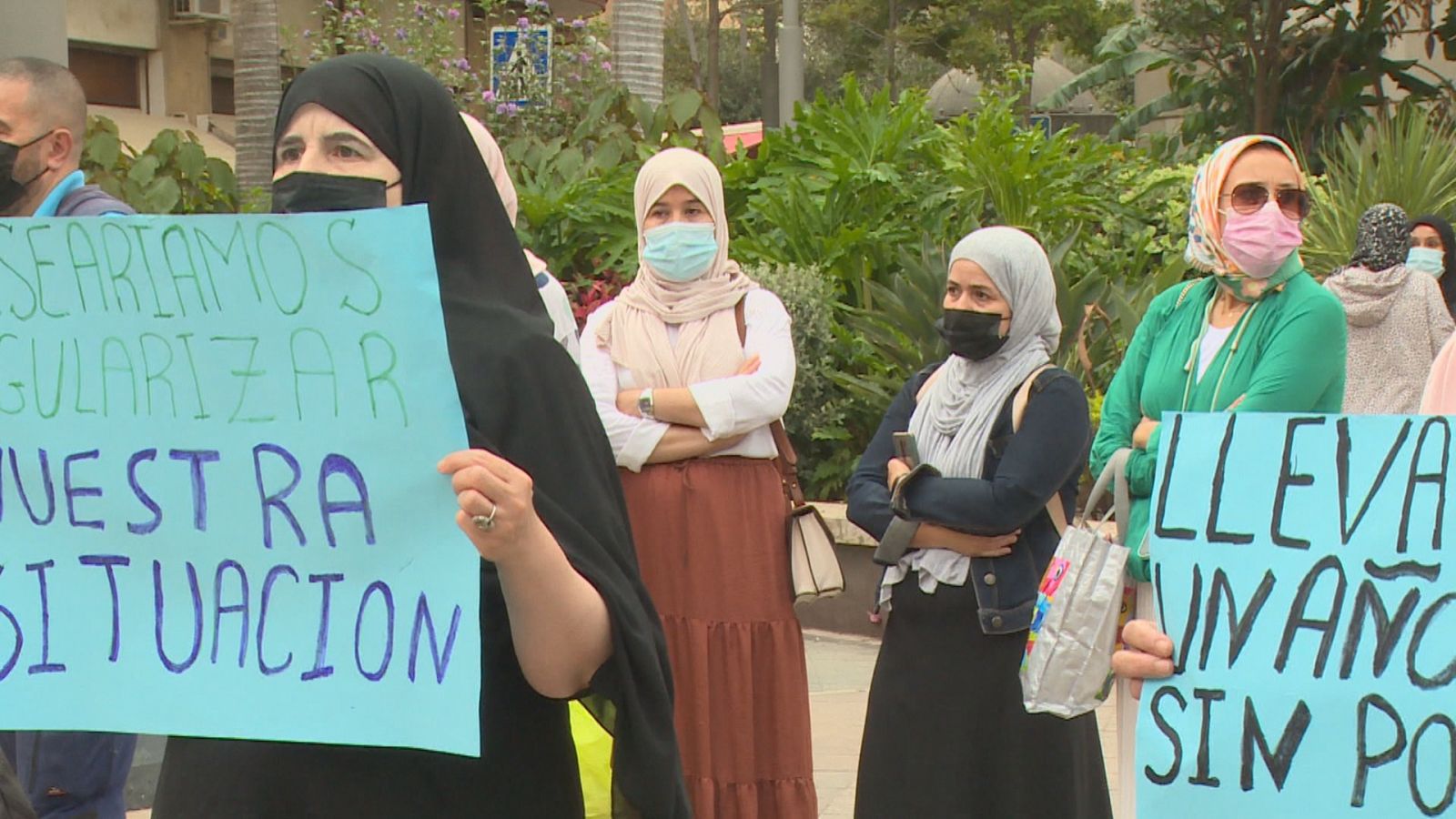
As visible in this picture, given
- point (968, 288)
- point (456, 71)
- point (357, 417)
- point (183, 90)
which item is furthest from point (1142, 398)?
point (183, 90)

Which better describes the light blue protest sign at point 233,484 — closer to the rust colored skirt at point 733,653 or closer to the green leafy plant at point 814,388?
the rust colored skirt at point 733,653

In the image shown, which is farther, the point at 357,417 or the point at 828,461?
the point at 828,461

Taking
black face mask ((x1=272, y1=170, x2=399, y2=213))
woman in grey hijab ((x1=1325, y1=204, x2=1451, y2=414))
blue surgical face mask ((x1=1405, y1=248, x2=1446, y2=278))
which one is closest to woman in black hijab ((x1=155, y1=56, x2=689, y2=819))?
black face mask ((x1=272, y1=170, x2=399, y2=213))

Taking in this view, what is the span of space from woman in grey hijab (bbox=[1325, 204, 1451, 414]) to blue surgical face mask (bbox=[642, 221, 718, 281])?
2.65m

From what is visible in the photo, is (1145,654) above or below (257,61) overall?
below

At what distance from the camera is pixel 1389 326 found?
6637mm

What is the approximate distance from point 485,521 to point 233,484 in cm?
43

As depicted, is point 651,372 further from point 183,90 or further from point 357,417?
point 183,90

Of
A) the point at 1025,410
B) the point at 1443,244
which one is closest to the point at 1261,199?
the point at 1025,410

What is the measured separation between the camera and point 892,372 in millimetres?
8953

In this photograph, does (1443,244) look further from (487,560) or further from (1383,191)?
(487,560)

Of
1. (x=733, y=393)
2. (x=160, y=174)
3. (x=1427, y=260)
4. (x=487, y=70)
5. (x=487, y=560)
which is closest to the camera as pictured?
(x=487, y=560)

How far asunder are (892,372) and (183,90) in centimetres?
1996

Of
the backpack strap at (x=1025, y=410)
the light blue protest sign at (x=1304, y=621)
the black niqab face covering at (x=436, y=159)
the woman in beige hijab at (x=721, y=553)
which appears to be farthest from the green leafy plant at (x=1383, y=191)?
the black niqab face covering at (x=436, y=159)
